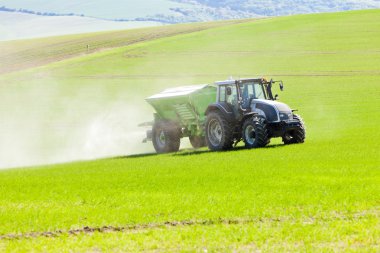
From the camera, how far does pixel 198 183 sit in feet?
70.5

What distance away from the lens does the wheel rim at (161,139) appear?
35.6 meters

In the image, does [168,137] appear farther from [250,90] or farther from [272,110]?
[272,110]

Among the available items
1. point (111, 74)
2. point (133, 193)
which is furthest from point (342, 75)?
point (133, 193)

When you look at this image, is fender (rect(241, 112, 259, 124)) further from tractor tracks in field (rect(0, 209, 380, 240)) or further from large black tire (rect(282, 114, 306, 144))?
tractor tracks in field (rect(0, 209, 380, 240))

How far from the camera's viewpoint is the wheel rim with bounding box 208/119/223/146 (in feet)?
107

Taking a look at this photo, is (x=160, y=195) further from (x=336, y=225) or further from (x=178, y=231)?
(x=336, y=225)

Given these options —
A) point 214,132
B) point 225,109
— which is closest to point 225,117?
point 225,109

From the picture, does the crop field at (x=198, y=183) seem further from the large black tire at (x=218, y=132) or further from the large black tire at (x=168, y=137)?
the large black tire at (x=168, y=137)

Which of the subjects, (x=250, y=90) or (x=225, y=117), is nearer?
(x=225, y=117)

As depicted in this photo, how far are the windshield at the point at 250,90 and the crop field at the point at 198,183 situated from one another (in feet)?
7.18

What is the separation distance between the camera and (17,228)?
15.7 m

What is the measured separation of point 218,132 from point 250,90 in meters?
2.09

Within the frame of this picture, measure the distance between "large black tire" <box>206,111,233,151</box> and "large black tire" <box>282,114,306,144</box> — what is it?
2.27 meters

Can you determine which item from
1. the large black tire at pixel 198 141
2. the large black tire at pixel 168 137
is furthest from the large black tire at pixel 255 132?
the large black tire at pixel 198 141
